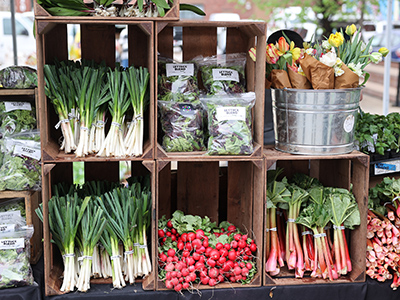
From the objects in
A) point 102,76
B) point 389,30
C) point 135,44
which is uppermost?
point 389,30

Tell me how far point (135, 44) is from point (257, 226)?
124cm

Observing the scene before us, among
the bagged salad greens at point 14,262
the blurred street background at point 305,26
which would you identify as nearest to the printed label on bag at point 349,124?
the bagged salad greens at point 14,262

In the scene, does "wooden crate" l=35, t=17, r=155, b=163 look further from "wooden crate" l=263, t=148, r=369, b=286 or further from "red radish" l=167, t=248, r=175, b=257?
"wooden crate" l=263, t=148, r=369, b=286

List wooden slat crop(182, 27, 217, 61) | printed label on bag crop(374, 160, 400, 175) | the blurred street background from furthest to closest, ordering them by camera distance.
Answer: the blurred street background < printed label on bag crop(374, 160, 400, 175) < wooden slat crop(182, 27, 217, 61)

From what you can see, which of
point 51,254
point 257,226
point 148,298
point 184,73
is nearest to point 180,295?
point 148,298

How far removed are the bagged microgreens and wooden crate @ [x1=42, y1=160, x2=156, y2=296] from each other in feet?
0.34

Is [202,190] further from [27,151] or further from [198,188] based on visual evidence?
[27,151]

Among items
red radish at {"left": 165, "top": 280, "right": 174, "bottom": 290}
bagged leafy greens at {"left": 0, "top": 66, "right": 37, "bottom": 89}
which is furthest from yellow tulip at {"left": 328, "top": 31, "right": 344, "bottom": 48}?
bagged leafy greens at {"left": 0, "top": 66, "right": 37, "bottom": 89}

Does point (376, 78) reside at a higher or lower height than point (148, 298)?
higher

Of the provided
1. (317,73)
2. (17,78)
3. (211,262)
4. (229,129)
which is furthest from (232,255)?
(17,78)

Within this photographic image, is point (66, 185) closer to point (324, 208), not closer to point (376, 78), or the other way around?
point (324, 208)

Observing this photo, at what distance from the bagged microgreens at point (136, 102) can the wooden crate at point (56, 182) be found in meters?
0.10

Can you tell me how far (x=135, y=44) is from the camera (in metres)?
2.75

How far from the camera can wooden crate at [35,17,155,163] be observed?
229 cm
